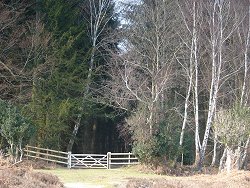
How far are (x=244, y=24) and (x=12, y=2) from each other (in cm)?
1402

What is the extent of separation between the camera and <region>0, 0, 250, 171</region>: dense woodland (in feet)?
72.6

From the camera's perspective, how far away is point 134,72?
25938 mm

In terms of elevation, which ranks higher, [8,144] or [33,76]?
[33,76]

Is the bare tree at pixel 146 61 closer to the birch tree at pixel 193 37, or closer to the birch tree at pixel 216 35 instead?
the birch tree at pixel 193 37

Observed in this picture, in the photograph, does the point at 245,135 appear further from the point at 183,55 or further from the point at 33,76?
the point at 33,76

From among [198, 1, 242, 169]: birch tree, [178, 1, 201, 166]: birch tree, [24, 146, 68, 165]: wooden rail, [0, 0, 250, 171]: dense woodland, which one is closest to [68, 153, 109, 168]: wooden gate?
[24, 146, 68, 165]: wooden rail

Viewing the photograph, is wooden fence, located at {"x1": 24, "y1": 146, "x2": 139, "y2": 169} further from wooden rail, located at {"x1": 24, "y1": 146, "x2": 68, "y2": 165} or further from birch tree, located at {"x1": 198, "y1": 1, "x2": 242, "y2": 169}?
birch tree, located at {"x1": 198, "y1": 1, "x2": 242, "y2": 169}

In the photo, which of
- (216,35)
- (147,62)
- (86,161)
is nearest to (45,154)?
(86,161)

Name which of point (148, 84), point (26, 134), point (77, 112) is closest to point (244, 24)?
point (148, 84)

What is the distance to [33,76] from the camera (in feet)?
85.1

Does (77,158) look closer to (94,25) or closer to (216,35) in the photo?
(94,25)

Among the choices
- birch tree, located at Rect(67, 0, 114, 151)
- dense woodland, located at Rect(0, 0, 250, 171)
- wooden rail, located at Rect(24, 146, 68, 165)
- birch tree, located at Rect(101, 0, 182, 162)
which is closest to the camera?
dense woodland, located at Rect(0, 0, 250, 171)

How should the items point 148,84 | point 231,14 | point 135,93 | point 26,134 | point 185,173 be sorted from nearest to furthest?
point 26,134
point 185,173
point 231,14
point 135,93
point 148,84

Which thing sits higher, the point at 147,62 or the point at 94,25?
the point at 94,25
